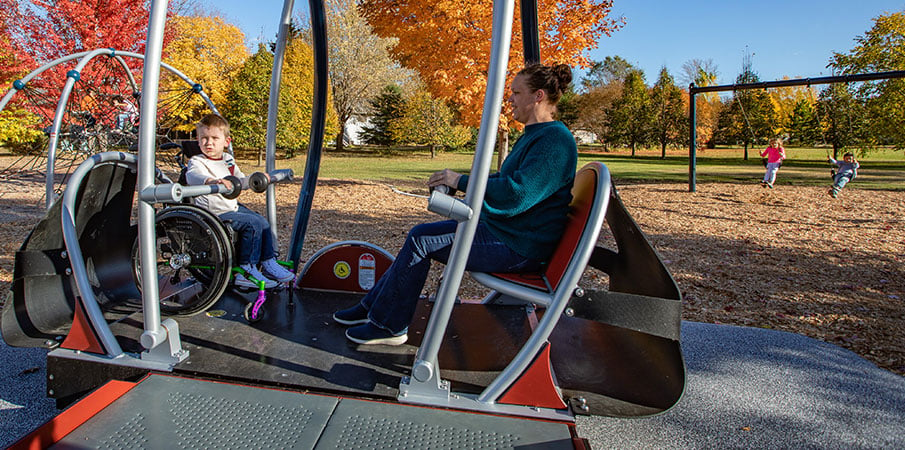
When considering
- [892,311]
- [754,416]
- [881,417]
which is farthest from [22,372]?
[892,311]

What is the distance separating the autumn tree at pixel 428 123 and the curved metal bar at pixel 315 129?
22679mm

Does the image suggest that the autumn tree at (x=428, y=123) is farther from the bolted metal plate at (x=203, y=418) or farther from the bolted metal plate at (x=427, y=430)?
the bolted metal plate at (x=427, y=430)

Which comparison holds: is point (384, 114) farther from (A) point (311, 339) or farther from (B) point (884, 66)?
(A) point (311, 339)

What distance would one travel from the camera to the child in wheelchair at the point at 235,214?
3184mm

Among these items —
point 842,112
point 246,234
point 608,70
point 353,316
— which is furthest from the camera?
point 608,70

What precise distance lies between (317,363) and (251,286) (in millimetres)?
1295

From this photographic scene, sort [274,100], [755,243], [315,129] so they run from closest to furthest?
[274,100], [315,129], [755,243]

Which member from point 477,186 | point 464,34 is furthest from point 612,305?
point 464,34

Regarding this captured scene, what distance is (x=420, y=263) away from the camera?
8.65 feet

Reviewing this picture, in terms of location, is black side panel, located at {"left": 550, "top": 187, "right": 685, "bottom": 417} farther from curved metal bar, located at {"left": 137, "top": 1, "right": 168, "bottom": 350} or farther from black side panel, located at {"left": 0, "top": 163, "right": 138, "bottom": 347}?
black side panel, located at {"left": 0, "top": 163, "right": 138, "bottom": 347}

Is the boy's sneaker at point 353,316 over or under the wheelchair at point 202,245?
under

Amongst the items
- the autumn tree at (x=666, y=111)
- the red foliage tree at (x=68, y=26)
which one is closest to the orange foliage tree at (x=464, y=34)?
the red foliage tree at (x=68, y=26)

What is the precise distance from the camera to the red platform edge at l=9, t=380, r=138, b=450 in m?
1.83

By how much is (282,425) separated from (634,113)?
34.4m
